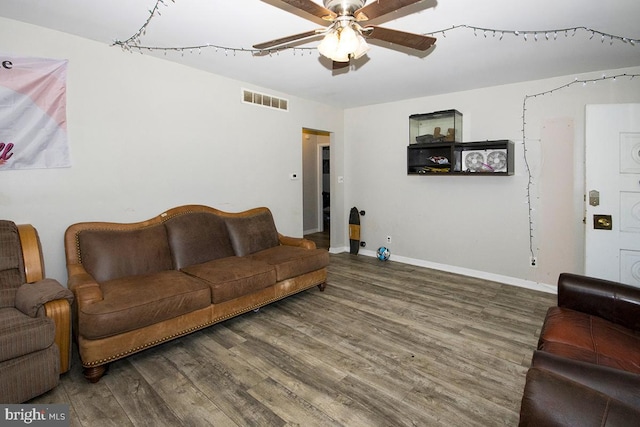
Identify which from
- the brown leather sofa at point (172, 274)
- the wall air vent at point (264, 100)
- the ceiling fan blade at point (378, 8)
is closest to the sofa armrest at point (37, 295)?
the brown leather sofa at point (172, 274)

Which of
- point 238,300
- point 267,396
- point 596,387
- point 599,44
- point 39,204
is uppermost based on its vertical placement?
point 599,44

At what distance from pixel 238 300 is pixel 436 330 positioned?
69.1 inches

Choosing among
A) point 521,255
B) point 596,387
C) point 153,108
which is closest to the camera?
point 596,387

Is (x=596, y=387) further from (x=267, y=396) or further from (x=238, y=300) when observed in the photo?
(x=238, y=300)

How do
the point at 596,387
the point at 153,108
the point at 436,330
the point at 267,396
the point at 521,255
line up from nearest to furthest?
the point at 596,387 → the point at 267,396 → the point at 436,330 → the point at 153,108 → the point at 521,255

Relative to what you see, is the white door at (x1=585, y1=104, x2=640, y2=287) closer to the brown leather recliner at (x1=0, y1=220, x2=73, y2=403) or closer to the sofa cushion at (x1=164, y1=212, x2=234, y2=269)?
the sofa cushion at (x1=164, y1=212, x2=234, y2=269)

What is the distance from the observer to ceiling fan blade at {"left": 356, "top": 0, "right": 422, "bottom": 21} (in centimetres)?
153

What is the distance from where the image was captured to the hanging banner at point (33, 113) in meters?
2.35

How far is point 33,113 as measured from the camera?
96.7 inches

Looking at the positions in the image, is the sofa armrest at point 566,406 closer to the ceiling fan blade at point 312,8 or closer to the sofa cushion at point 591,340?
the sofa cushion at point 591,340

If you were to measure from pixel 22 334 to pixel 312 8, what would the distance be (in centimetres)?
233

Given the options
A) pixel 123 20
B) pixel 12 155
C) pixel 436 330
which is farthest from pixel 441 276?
pixel 12 155

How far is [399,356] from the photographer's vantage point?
2.34 metres

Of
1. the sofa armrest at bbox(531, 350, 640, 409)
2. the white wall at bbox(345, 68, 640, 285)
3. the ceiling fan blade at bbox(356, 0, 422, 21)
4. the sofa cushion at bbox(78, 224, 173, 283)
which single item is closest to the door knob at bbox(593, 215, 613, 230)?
the white wall at bbox(345, 68, 640, 285)
